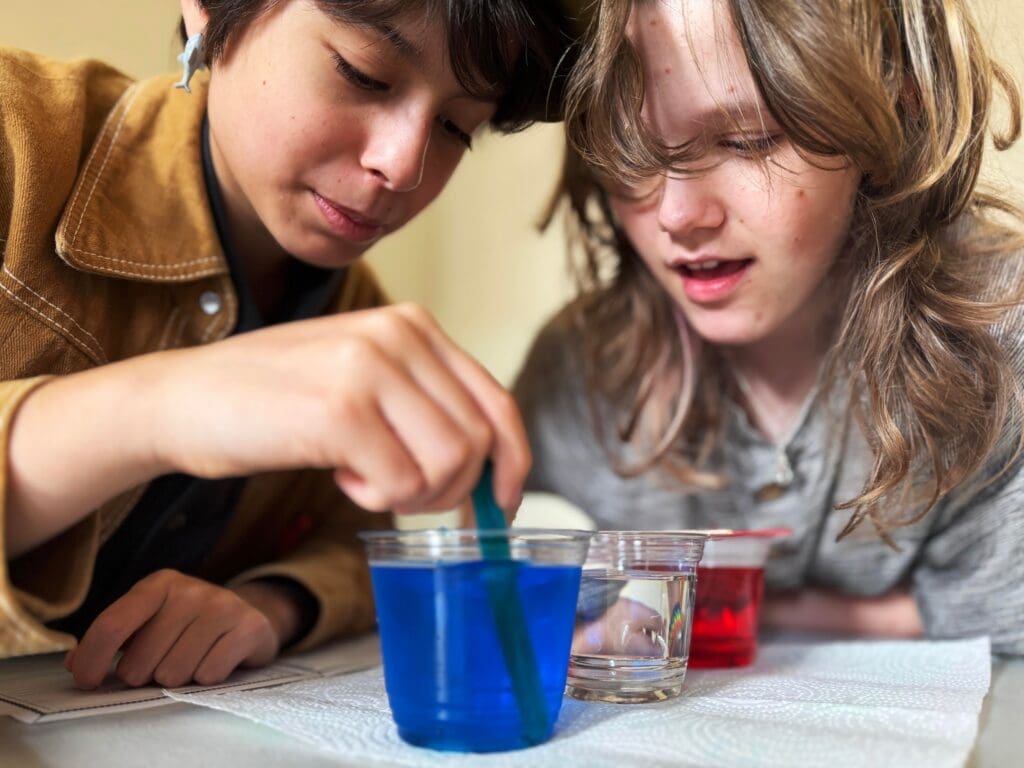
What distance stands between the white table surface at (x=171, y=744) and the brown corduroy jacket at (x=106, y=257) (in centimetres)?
8

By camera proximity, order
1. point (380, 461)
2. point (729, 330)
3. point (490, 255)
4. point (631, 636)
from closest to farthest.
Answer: point (380, 461) < point (631, 636) < point (729, 330) < point (490, 255)

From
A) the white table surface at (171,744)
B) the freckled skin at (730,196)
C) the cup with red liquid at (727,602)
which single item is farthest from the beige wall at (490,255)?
the white table surface at (171,744)

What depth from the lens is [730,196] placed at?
80cm

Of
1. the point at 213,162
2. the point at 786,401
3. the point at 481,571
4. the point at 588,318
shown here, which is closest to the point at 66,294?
the point at 213,162

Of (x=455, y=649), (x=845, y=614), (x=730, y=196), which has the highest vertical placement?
(x=730, y=196)

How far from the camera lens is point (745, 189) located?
80 cm

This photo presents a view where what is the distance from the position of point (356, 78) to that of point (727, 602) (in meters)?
0.52

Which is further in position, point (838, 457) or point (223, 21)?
point (838, 457)

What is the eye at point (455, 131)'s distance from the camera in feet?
2.65

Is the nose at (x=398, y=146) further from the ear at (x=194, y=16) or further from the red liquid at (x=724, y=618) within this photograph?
the red liquid at (x=724, y=618)

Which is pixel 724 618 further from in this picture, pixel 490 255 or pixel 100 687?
pixel 490 255

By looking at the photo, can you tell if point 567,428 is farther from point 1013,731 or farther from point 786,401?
point 1013,731

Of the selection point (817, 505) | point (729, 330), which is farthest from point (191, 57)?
point (817, 505)

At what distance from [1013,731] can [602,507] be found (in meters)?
0.56
